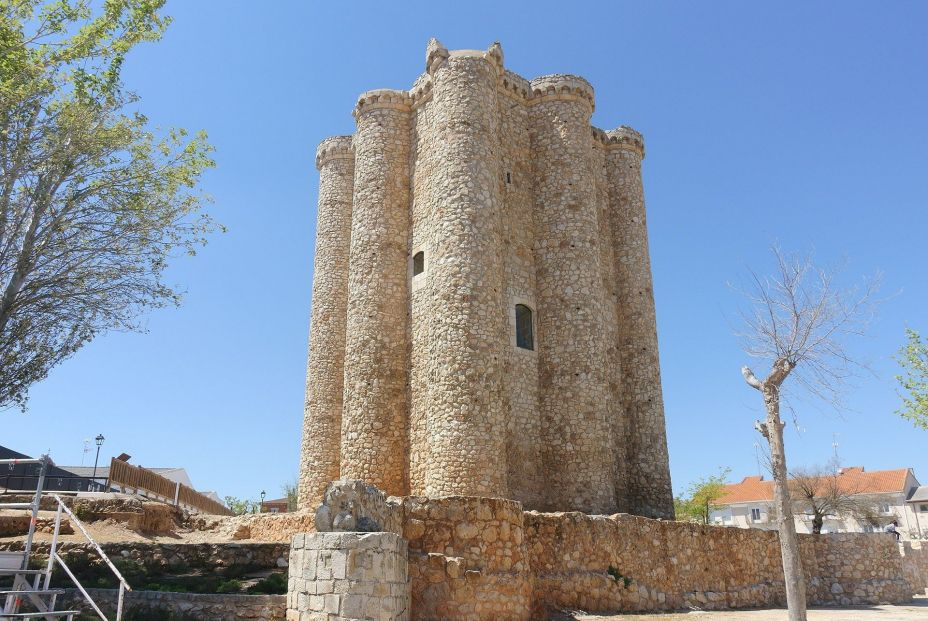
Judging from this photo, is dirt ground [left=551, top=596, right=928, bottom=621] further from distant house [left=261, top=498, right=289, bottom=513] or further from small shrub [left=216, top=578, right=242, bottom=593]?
distant house [left=261, top=498, right=289, bottom=513]

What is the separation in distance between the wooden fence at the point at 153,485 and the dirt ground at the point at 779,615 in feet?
55.2

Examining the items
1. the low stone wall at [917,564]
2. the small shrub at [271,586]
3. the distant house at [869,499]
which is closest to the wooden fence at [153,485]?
the small shrub at [271,586]

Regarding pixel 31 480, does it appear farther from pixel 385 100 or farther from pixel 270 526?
pixel 385 100

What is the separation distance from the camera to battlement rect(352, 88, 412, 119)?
70.7ft

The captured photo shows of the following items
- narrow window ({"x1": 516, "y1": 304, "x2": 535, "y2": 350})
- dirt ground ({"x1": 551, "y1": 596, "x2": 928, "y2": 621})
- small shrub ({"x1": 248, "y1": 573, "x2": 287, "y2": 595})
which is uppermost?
narrow window ({"x1": 516, "y1": 304, "x2": 535, "y2": 350})

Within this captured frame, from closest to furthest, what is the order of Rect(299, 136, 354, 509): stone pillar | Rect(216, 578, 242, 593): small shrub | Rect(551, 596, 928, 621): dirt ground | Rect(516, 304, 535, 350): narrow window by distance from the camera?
1. Rect(216, 578, 242, 593): small shrub
2. Rect(551, 596, 928, 621): dirt ground
3. Rect(516, 304, 535, 350): narrow window
4. Rect(299, 136, 354, 509): stone pillar

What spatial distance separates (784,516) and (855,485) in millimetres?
50055

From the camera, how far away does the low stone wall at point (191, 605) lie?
33.5ft

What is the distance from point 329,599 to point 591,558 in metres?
6.28

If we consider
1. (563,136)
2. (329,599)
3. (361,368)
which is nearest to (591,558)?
(329,599)

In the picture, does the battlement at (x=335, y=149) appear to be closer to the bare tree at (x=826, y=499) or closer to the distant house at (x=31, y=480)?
the distant house at (x=31, y=480)

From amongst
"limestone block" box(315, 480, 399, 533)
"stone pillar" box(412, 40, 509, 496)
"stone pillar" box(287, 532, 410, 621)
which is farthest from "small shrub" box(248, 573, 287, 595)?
"stone pillar" box(412, 40, 509, 496)

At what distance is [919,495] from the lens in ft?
182

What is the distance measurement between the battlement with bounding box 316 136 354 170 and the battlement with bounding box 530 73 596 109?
6930mm
